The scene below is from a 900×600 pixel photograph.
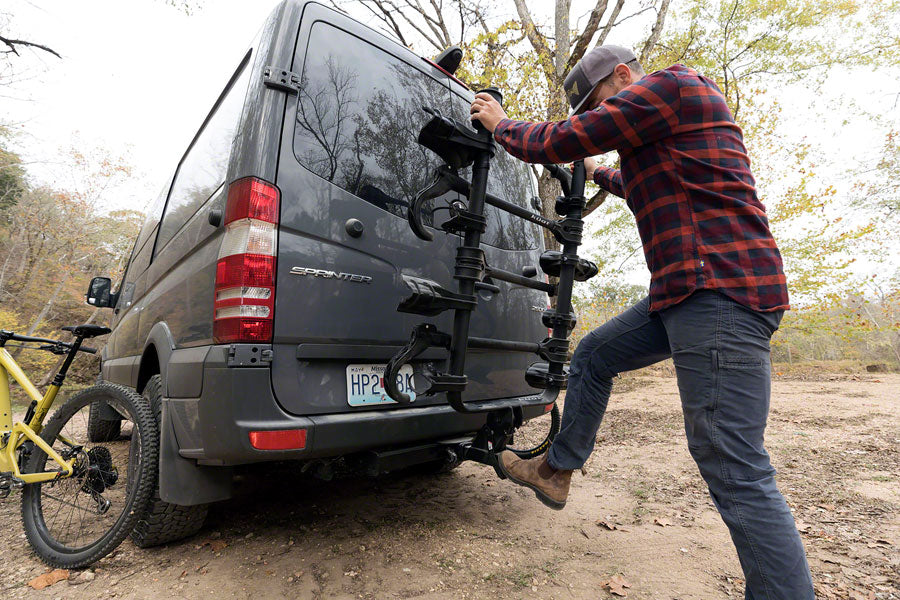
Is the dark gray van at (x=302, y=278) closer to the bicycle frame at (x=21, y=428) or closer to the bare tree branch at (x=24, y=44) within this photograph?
the bicycle frame at (x=21, y=428)

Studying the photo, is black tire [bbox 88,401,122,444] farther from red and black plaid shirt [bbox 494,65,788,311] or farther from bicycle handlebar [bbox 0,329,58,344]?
red and black plaid shirt [bbox 494,65,788,311]

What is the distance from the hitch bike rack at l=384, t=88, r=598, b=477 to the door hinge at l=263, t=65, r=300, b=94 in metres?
0.52

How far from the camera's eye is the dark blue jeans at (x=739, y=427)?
118 cm

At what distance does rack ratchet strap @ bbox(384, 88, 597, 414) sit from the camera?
1.71m

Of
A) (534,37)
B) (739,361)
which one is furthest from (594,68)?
(534,37)

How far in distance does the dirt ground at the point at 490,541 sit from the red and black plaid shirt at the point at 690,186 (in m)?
1.26

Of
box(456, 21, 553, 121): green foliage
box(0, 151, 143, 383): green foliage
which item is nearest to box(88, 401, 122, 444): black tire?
box(456, 21, 553, 121): green foliage

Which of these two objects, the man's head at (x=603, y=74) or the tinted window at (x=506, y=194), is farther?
the tinted window at (x=506, y=194)

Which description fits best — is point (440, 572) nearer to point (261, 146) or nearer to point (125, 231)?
point (261, 146)

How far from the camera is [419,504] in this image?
270 cm

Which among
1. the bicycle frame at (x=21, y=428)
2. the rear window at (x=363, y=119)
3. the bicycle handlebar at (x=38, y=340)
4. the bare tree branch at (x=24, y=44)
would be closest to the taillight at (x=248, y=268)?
the rear window at (x=363, y=119)

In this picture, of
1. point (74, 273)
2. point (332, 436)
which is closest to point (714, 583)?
point (332, 436)

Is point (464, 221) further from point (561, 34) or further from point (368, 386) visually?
point (561, 34)

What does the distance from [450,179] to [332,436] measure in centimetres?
110
